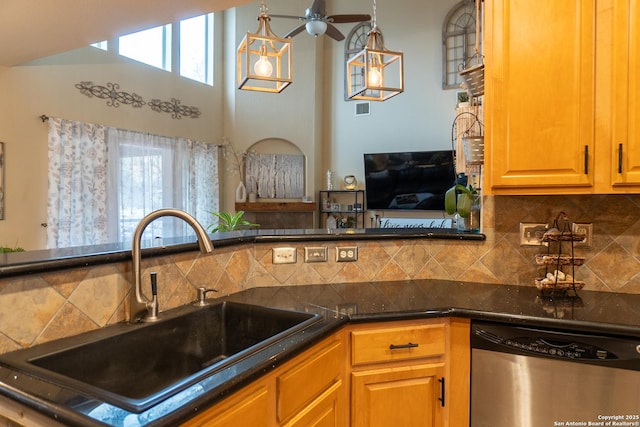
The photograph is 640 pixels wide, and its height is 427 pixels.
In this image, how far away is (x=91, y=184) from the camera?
15.4 feet

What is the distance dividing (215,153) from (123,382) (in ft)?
18.5

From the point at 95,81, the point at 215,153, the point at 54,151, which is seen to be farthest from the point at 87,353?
the point at 215,153

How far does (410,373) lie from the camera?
1.54 m

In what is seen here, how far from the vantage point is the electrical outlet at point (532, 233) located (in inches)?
76.5

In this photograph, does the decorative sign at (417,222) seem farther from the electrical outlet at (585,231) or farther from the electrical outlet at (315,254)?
the electrical outlet at (315,254)

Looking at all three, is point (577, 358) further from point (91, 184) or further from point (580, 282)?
point (91, 184)

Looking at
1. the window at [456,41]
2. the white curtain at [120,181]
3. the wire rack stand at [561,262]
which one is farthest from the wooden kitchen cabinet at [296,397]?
the window at [456,41]

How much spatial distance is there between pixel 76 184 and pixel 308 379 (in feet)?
14.2

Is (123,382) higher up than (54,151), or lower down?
lower down

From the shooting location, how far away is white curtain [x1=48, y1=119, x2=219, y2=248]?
4426 millimetres

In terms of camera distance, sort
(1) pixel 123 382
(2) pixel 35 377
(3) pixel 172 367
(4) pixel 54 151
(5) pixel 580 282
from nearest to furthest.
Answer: (2) pixel 35 377 → (1) pixel 123 382 → (3) pixel 172 367 → (5) pixel 580 282 → (4) pixel 54 151

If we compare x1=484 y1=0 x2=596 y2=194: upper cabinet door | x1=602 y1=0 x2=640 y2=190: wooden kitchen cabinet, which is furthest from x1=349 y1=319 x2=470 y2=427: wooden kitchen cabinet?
x1=602 y1=0 x2=640 y2=190: wooden kitchen cabinet

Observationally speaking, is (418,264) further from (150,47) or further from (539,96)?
(150,47)

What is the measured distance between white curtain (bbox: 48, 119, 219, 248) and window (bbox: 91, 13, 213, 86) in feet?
3.49
